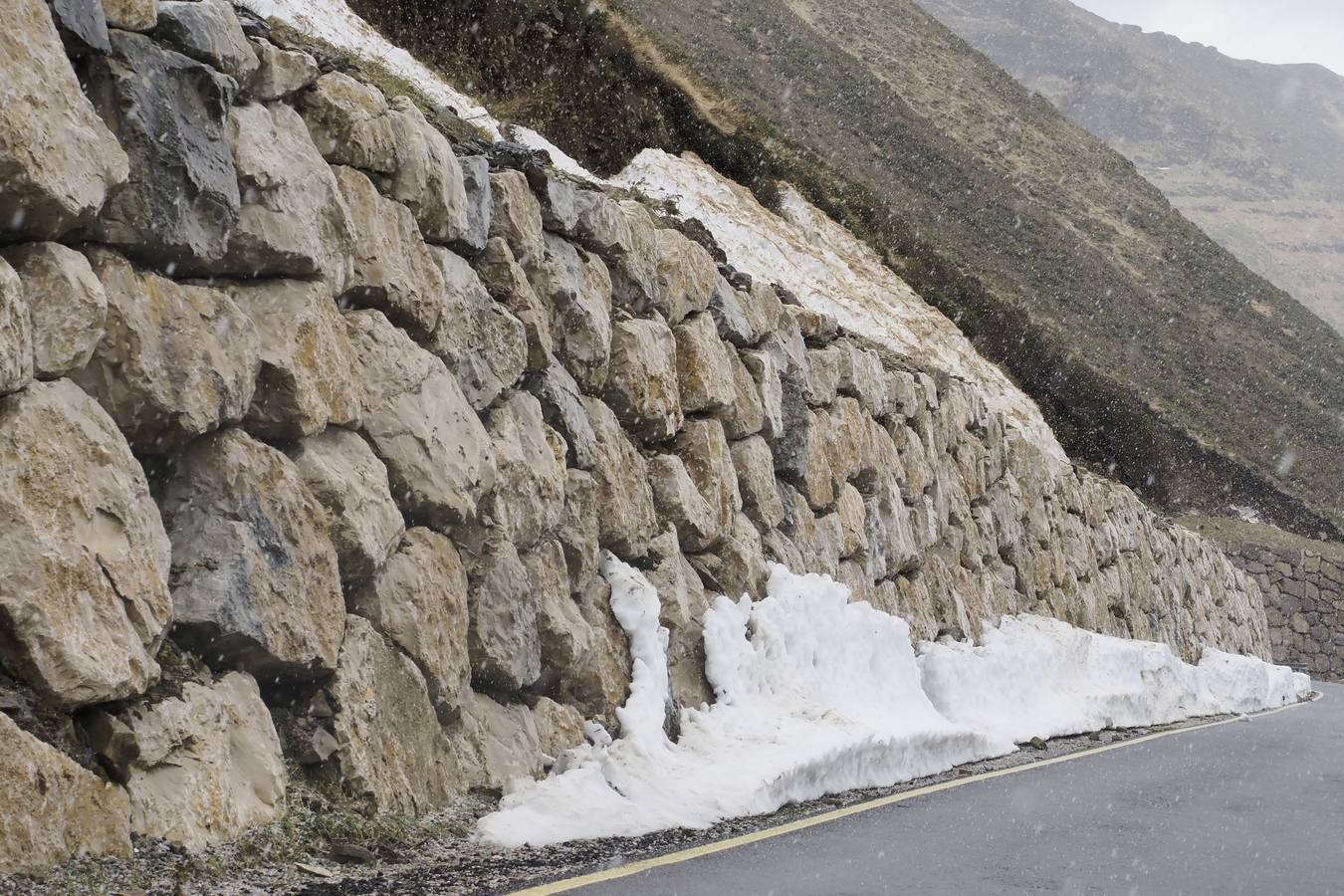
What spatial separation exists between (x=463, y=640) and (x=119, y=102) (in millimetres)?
3425

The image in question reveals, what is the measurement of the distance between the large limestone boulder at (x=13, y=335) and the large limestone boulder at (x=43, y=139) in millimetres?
294

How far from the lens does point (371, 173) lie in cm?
750

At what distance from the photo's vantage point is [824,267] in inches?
924

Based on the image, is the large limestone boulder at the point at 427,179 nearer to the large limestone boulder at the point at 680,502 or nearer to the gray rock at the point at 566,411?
the gray rock at the point at 566,411

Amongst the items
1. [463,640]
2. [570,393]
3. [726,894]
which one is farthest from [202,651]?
[570,393]

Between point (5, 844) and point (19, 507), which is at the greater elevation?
point (19, 507)

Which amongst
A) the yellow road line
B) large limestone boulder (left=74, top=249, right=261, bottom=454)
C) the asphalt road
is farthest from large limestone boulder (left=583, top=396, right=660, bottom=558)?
large limestone boulder (left=74, top=249, right=261, bottom=454)

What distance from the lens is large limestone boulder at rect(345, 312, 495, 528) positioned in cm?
714

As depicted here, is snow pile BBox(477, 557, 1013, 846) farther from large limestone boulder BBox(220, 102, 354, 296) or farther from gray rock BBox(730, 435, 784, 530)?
large limestone boulder BBox(220, 102, 354, 296)

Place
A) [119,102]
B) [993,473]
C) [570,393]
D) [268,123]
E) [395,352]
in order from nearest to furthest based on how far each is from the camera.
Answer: [119,102], [268,123], [395,352], [570,393], [993,473]

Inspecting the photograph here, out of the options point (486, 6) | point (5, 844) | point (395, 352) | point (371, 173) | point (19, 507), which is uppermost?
point (486, 6)

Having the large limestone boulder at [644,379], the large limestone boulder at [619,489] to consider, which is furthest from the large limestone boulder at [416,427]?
the large limestone boulder at [644,379]

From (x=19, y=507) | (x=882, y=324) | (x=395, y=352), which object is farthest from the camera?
(x=882, y=324)

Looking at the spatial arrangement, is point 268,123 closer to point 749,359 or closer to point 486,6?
point 749,359
